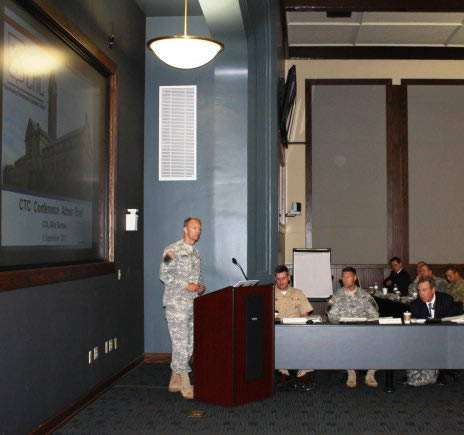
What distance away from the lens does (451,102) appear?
12258 millimetres

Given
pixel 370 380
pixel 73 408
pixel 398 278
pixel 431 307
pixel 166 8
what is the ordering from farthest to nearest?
pixel 398 278 < pixel 166 8 < pixel 431 307 < pixel 370 380 < pixel 73 408

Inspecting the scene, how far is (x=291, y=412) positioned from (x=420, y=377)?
1.63 m

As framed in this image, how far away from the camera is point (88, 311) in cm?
554

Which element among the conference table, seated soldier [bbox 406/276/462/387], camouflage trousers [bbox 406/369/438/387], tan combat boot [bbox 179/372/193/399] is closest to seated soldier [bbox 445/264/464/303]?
seated soldier [bbox 406/276/462/387]

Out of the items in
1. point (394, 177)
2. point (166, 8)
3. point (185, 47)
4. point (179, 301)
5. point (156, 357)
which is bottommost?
point (156, 357)

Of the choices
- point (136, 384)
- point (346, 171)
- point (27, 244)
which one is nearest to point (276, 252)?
point (136, 384)

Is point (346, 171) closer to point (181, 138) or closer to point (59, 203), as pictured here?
point (181, 138)

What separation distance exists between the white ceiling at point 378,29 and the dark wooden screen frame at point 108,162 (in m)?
5.13

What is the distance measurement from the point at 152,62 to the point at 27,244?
4036 mm

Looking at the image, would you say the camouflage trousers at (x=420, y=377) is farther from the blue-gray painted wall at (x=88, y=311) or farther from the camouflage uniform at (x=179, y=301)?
the blue-gray painted wall at (x=88, y=311)

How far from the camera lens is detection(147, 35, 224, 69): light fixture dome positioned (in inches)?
214

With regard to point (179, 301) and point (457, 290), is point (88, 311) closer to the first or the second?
point (179, 301)

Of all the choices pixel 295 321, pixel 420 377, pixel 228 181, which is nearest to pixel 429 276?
pixel 420 377

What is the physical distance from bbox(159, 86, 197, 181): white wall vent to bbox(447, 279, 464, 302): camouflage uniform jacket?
424 cm
